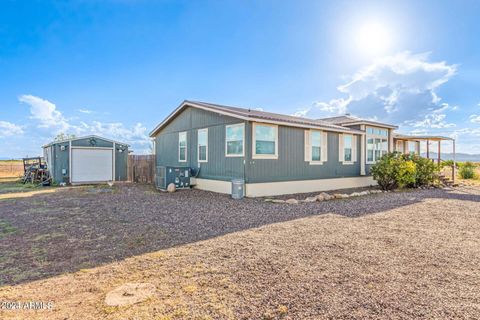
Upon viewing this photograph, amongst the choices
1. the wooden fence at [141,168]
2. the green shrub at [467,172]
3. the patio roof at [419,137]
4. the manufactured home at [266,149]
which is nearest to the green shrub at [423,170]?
the manufactured home at [266,149]

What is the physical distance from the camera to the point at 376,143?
50.6 feet

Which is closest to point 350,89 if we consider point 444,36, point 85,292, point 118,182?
point 444,36

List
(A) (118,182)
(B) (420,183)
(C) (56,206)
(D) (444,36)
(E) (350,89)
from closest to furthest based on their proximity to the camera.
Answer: (C) (56,206), (D) (444,36), (B) (420,183), (A) (118,182), (E) (350,89)

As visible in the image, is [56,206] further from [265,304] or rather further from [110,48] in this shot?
[110,48]

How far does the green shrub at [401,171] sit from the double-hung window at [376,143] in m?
1.72

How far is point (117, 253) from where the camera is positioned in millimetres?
4098

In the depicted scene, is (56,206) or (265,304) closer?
(265,304)

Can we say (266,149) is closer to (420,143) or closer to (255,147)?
(255,147)

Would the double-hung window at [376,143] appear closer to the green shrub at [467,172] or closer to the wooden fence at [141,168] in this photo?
the green shrub at [467,172]

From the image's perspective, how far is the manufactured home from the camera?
32.8ft

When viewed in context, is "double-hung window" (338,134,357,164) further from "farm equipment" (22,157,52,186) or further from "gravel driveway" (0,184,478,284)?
"farm equipment" (22,157,52,186)

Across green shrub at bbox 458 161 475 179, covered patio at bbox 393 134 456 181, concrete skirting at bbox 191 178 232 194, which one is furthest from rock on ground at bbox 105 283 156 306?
green shrub at bbox 458 161 475 179

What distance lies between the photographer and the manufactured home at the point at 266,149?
9984 mm

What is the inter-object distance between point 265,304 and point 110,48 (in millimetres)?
15389
